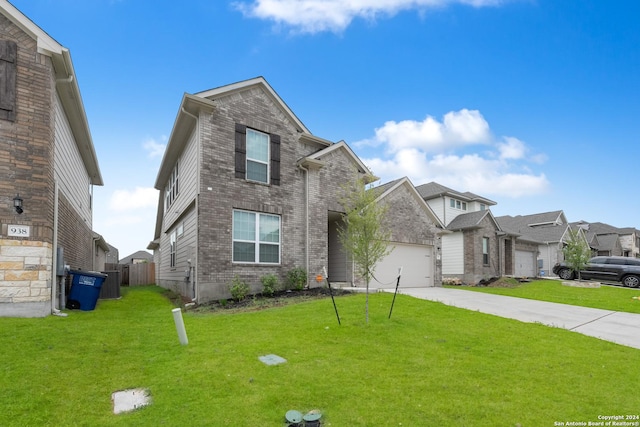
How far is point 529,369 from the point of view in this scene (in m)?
5.21

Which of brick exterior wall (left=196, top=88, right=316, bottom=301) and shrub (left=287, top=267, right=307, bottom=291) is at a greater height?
brick exterior wall (left=196, top=88, right=316, bottom=301)

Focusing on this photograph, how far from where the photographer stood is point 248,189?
12891 millimetres

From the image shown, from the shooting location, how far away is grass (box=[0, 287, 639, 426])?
12.5ft

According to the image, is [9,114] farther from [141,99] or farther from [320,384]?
[320,384]

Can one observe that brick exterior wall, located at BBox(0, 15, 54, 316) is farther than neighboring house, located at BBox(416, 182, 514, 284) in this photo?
No

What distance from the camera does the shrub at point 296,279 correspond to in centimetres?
1334

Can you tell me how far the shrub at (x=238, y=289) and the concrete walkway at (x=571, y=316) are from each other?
679 centimetres

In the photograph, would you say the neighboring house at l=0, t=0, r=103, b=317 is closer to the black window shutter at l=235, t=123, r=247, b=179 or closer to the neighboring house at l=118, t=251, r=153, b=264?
the black window shutter at l=235, t=123, r=247, b=179

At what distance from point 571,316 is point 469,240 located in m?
14.1

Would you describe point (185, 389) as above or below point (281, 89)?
below

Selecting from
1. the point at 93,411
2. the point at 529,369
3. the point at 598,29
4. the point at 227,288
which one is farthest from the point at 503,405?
the point at 598,29

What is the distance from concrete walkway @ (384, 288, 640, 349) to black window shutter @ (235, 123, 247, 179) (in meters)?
8.44

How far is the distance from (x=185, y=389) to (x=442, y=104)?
17.4 m

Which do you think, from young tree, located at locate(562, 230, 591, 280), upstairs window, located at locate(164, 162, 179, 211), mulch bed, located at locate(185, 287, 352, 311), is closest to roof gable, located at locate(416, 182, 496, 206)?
young tree, located at locate(562, 230, 591, 280)
